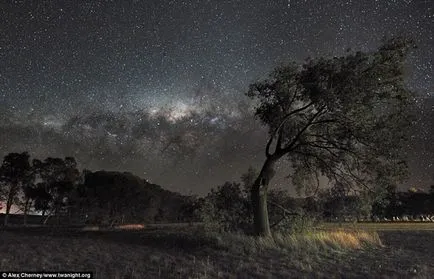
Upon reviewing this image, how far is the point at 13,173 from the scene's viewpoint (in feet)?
230

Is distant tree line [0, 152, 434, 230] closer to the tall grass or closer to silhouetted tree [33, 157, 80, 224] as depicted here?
silhouetted tree [33, 157, 80, 224]

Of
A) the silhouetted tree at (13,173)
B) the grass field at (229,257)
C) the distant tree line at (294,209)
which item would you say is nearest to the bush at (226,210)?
the distant tree line at (294,209)

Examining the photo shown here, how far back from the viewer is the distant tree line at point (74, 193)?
71156 millimetres

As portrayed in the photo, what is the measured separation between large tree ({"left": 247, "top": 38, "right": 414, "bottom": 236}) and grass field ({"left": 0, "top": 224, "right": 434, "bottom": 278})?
3419mm

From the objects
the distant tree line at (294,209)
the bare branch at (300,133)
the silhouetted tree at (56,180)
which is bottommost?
the distant tree line at (294,209)

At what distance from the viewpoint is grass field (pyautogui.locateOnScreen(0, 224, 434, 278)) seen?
1460cm

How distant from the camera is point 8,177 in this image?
7006 cm

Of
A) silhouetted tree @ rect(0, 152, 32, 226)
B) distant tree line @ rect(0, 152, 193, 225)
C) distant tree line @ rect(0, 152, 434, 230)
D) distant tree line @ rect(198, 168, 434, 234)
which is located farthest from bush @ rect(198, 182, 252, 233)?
silhouetted tree @ rect(0, 152, 32, 226)

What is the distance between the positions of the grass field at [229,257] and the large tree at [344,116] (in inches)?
135

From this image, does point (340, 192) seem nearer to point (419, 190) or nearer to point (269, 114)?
point (269, 114)

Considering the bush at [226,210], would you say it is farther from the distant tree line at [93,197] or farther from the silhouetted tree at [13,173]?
the silhouetted tree at [13,173]

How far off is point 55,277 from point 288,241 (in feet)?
37.5

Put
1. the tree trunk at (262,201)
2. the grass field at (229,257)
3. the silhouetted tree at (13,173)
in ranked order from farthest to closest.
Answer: the silhouetted tree at (13,173), the tree trunk at (262,201), the grass field at (229,257)

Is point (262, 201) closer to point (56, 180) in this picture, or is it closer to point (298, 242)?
point (298, 242)
